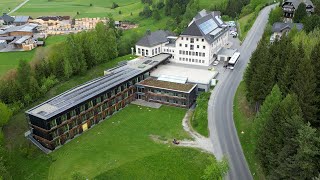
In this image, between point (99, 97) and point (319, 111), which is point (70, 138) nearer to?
point (99, 97)

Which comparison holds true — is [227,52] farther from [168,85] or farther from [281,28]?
[168,85]

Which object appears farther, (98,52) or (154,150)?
(98,52)

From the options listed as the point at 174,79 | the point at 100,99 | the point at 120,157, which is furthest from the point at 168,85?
the point at 120,157

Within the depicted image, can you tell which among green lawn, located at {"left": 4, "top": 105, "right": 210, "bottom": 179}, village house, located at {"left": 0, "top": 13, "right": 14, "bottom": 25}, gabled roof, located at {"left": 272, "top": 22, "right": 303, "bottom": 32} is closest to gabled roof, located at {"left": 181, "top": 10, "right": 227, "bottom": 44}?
gabled roof, located at {"left": 272, "top": 22, "right": 303, "bottom": 32}

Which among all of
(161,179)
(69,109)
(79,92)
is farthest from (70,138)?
(161,179)

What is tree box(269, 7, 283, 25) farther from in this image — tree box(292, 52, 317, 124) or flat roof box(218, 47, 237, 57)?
tree box(292, 52, 317, 124)
